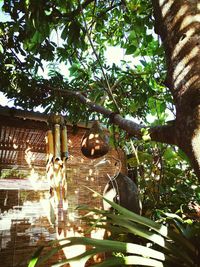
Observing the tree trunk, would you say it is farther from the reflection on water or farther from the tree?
the reflection on water

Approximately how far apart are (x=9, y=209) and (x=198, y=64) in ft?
14.7

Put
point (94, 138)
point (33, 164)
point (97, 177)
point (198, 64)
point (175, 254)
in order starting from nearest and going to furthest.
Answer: point (198, 64), point (175, 254), point (94, 138), point (33, 164), point (97, 177)

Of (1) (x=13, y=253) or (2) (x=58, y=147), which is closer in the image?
(2) (x=58, y=147)

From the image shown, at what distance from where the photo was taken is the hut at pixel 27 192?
14.4ft

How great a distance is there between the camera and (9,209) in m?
4.55

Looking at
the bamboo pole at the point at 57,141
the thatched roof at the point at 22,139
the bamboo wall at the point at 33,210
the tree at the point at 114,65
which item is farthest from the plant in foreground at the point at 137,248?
the thatched roof at the point at 22,139

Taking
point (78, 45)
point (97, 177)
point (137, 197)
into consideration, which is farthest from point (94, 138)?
point (97, 177)

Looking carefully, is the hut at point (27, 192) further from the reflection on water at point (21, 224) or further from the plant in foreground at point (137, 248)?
the plant in foreground at point (137, 248)

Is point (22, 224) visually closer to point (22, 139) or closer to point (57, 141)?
point (22, 139)

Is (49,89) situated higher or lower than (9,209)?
higher

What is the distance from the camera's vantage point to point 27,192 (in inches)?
190

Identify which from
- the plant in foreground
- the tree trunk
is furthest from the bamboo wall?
the tree trunk

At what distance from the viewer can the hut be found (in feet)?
14.4

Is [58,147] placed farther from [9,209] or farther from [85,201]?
[85,201]
